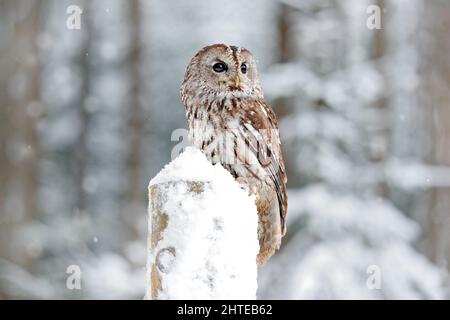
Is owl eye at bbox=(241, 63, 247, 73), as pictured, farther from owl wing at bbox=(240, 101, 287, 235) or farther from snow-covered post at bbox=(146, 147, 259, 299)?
snow-covered post at bbox=(146, 147, 259, 299)

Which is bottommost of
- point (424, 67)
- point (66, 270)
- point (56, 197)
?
point (66, 270)

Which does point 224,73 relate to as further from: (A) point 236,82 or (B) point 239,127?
(B) point 239,127

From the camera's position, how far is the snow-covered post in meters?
2.02

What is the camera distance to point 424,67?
833 cm

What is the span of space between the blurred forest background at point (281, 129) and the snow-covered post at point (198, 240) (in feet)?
16.6

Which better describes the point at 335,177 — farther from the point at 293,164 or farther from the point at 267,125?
the point at 267,125

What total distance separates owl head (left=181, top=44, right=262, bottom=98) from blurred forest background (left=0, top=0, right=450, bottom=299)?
3498 millimetres

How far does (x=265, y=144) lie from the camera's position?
3.69 meters

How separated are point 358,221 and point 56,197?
2944 mm

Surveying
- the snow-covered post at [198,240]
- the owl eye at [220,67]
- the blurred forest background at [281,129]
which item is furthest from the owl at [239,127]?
the blurred forest background at [281,129]

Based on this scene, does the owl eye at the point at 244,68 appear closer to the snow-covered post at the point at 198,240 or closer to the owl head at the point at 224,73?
the owl head at the point at 224,73

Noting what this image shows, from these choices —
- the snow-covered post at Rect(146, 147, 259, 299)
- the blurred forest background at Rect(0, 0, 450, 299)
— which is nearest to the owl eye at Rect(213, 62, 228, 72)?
the snow-covered post at Rect(146, 147, 259, 299)
